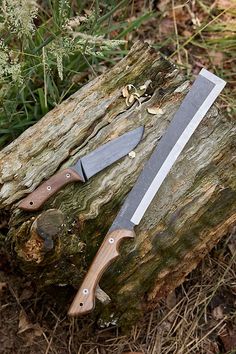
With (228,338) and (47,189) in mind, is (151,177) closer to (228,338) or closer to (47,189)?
(47,189)

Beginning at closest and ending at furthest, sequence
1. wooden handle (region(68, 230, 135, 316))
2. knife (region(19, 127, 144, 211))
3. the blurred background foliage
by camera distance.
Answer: wooden handle (region(68, 230, 135, 316)) → knife (region(19, 127, 144, 211)) → the blurred background foliage

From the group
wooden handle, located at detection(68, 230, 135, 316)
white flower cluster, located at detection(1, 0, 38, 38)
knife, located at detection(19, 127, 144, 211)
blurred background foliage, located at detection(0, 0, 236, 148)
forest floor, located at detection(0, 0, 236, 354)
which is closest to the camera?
white flower cluster, located at detection(1, 0, 38, 38)

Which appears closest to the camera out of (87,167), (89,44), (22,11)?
(22,11)

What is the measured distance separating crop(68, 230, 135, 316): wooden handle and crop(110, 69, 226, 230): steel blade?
0.13ft

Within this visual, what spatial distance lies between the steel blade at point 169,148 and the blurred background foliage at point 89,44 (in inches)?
13.3

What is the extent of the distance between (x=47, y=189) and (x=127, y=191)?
285mm

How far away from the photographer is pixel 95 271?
1.78 metres

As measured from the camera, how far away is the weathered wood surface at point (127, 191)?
1.89 m

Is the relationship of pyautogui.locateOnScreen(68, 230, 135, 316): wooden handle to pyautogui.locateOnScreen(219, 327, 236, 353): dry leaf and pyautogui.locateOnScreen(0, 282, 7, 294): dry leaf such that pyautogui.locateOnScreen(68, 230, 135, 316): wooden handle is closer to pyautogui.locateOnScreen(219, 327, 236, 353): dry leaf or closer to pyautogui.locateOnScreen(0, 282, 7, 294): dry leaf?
pyautogui.locateOnScreen(0, 282, 7, 294): dry leaf

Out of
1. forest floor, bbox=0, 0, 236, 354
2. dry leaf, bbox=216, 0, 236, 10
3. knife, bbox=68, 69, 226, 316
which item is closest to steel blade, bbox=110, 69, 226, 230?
knife, bbox=68, 69, 226, 316

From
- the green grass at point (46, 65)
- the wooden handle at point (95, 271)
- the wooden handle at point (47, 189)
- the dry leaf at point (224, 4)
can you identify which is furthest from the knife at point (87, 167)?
the dry leaf at point (224, 4)

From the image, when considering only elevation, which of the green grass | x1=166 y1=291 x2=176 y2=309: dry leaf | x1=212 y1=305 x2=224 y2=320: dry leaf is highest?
the green grass

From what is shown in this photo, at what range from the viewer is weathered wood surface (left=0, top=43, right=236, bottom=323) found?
1.89m

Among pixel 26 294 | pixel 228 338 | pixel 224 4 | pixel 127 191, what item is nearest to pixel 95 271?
pixel 127 191
